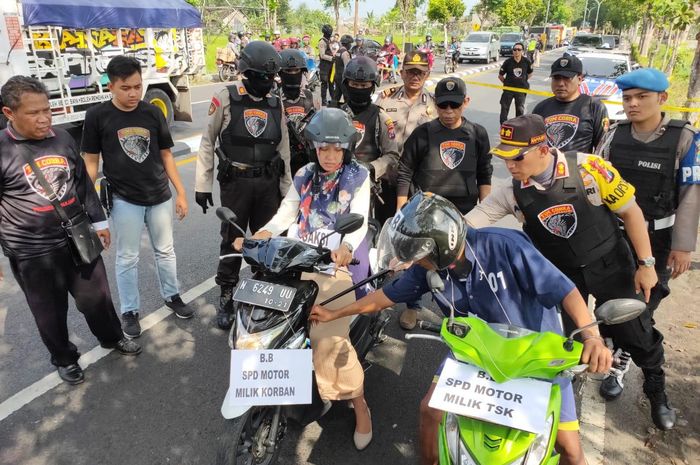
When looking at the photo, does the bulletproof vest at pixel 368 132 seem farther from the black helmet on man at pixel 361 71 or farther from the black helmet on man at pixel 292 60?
the black helmet on man at pixel 292 60

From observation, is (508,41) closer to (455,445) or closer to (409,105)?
(409,105)

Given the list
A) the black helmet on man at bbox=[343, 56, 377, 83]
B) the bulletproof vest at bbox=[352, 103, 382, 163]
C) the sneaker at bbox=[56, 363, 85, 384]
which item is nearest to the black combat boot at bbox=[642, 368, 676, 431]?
the bulletproof vest at bbox=[352, 103, 382, 163]

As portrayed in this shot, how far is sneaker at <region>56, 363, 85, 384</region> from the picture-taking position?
11.3 feet

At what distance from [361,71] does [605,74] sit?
882 centimetres

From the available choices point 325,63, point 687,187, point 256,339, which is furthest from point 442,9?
point 256,339

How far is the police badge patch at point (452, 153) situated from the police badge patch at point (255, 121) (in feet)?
4.53

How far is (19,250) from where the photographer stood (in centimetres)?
314

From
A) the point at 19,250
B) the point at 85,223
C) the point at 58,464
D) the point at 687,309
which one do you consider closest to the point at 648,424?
the point at 687,309

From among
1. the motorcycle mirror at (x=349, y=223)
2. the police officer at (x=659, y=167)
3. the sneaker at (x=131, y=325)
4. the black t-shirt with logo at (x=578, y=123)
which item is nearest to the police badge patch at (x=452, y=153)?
the black t-shirt with logo at (x=578, y=123)

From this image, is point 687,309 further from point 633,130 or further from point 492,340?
point 492,340

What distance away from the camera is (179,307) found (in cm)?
429

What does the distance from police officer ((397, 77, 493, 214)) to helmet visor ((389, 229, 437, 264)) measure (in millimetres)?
2047

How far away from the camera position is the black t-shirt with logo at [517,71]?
37.4 ft

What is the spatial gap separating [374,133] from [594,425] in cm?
267
